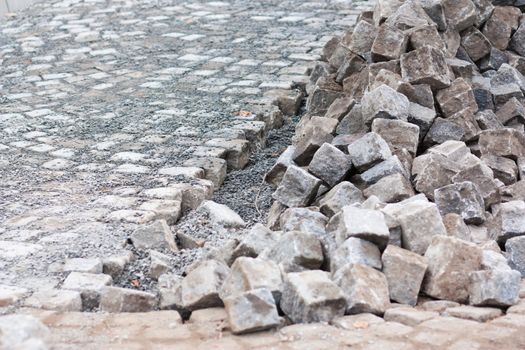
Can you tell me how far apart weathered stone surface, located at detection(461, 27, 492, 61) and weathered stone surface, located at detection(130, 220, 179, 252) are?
3555 mm

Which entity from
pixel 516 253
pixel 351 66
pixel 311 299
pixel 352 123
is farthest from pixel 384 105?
pixel 311 299

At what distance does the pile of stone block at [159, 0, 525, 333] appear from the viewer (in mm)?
3986

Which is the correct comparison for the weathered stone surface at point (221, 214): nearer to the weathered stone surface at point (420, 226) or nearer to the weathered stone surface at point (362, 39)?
the weathered stone surface at point (420, 226)

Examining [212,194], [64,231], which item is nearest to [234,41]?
[212,194]

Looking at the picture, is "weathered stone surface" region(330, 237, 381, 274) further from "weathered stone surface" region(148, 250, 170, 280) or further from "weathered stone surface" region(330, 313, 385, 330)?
"weathered stone surface" region(148, 250, 170, 280)

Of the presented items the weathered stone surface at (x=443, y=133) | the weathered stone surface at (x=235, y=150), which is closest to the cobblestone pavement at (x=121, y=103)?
the weathered stone surface at (x=235, y=150)

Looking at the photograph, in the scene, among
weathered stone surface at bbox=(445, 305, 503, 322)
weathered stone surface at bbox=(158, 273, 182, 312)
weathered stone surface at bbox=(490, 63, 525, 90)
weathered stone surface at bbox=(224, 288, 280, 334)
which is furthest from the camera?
weathered stone surface at bbox=(490, 63, 525, 90)

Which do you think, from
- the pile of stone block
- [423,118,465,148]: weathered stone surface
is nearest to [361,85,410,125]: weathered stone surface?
the pile of stone block

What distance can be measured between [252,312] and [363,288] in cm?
56

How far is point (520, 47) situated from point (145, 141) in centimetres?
354

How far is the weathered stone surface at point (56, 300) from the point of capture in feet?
13.6

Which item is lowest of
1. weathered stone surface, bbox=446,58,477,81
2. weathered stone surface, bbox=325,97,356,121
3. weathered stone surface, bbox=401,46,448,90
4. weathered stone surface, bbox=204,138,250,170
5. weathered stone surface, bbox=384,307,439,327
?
weathered stone surface, bbox=204,138,250,170

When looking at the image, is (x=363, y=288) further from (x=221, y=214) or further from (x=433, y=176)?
(x=221, y=214)

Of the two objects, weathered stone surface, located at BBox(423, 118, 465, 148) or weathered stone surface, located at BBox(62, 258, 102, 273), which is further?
weathered stone surface, located at BBox(423, 118, 465, 148)
